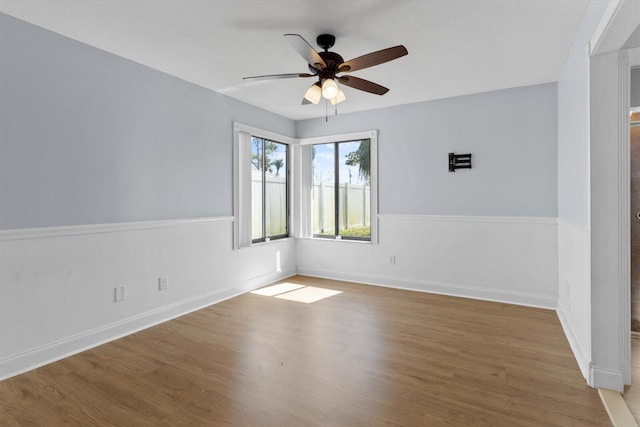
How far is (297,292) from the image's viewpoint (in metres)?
4.39

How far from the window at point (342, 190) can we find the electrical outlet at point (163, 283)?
8.14 feet

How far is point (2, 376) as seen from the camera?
230 cm

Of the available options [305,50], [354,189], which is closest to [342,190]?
[354,189]

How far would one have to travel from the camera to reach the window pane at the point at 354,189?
5.03m

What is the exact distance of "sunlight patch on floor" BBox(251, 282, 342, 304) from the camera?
4.13 metres

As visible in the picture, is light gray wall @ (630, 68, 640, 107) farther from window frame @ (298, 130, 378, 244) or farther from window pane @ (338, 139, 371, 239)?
window pane @ (338, 139, 371, 239)

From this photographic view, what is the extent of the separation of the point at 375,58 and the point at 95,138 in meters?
2.33

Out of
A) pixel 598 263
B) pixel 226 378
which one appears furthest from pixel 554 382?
pixel 226 378

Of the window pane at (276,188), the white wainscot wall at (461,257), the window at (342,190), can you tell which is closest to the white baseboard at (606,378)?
the white wainscot wall at (461,257)

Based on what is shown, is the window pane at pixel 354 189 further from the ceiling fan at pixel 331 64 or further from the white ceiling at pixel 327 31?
the ceiling fan at pixel 331 64

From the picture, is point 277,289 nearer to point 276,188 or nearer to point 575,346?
point 276,188

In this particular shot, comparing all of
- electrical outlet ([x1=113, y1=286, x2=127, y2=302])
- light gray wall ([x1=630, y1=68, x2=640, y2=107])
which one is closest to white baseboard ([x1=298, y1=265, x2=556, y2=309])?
light gray wall ([x1=630, y1=68, x2=640, y2=107])

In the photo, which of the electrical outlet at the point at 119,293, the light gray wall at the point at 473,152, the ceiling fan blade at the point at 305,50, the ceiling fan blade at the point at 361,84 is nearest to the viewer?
the ceiling fan blade at the point at 305,50

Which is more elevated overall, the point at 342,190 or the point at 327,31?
the point at 327,31
